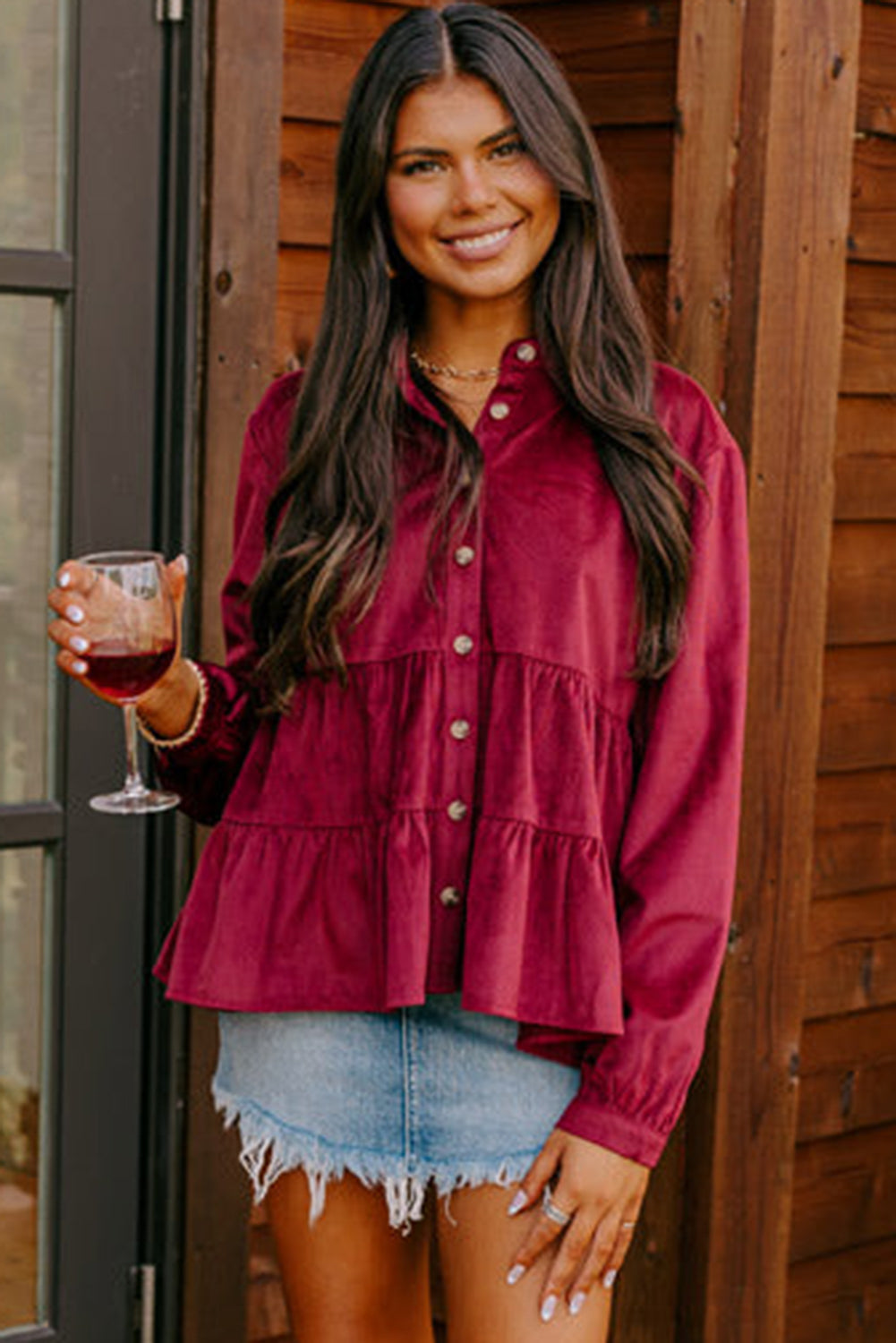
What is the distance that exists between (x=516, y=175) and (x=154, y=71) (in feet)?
2.28

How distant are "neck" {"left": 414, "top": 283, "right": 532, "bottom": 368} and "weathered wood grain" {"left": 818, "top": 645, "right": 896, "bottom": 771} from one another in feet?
3.53

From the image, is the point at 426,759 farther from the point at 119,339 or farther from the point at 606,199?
the point at 119,339

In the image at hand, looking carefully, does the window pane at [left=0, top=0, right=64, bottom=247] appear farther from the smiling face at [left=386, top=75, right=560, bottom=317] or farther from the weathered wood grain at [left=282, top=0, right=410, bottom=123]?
the smiling face at [left=386, top=75, right=560, bottom=317]

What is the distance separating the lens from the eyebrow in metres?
1.99

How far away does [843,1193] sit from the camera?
3.18m

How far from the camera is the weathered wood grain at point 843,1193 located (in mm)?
3137

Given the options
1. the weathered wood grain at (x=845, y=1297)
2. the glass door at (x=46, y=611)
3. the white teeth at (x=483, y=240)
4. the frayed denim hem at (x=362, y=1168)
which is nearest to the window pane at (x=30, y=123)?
the glass door at (x=46, y=611)

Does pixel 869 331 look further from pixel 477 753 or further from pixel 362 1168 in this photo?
pixel 362 1168

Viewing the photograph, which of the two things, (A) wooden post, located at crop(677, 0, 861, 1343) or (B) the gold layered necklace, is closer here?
(B) the gold layered necklace

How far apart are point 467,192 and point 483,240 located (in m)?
0.05

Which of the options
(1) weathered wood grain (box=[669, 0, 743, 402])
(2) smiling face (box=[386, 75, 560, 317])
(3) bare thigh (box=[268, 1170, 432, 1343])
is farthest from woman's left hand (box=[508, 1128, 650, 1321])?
(1) weathered wood grain (box=[669, 0, 743, 402])

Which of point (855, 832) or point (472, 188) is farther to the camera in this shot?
point (855, 832)

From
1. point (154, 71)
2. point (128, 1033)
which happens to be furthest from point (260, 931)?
point (154, 71)

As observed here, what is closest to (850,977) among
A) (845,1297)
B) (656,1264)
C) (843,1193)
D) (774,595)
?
(843,1193)
